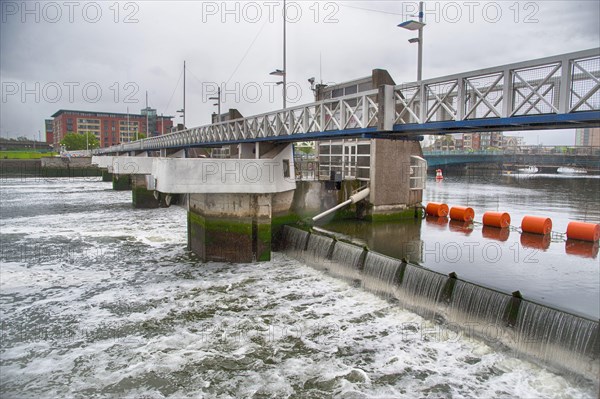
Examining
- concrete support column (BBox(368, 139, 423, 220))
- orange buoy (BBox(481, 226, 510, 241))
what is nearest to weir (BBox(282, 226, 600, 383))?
orange buoy (BBox(481, 226, 510, 241))

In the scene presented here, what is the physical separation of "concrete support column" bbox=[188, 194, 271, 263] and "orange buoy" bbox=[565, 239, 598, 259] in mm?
12395

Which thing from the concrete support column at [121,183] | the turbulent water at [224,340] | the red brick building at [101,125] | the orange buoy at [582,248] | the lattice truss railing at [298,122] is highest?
the red brick building at [101,125]

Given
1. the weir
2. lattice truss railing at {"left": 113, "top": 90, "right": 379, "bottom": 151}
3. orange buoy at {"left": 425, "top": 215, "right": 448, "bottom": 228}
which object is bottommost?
the weir

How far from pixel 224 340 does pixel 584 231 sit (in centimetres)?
1658

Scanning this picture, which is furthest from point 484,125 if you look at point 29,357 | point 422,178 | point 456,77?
point 422,178

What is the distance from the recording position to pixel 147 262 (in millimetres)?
19266

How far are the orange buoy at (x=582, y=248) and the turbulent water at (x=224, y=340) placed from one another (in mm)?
8709

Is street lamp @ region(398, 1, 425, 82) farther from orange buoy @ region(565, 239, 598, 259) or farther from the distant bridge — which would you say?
the distant bridge

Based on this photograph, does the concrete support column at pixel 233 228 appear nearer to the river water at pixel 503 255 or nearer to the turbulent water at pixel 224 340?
the turbulent water at pixel 224 340

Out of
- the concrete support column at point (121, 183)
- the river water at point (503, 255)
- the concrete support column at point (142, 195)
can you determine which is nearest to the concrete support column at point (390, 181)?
the river water at point (503, 255)

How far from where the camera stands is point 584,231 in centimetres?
1956

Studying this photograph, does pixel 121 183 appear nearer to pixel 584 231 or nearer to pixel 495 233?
pixel 495 233

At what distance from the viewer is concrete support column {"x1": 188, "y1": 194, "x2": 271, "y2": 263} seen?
63.1 ft

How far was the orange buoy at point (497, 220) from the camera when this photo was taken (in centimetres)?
2330
